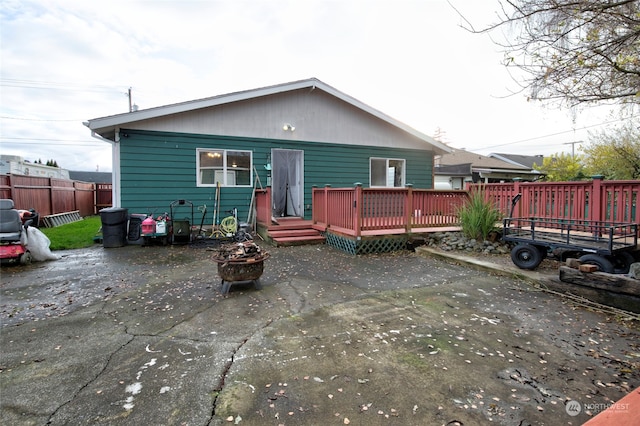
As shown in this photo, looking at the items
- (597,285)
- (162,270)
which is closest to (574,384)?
(597,285)

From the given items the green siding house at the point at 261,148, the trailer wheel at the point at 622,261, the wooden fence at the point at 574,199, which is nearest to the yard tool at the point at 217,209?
the green siding house at the point at 261,148

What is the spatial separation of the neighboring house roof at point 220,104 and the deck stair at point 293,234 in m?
3.64

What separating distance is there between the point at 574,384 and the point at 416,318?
4.53 ft

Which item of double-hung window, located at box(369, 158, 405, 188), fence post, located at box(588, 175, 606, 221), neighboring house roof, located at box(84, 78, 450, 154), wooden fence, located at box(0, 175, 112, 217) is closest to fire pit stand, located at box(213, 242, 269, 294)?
neighboring house roof, located at box(84, 78, 450, 154)

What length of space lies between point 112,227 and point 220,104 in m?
4.14

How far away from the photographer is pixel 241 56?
12.1 meters

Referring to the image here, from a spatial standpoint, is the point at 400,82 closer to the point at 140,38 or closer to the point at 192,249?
the point at 192,249

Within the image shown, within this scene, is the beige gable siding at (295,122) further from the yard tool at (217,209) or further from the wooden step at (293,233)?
the wooden step at (293,233)

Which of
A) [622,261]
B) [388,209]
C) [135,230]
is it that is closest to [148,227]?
[135,230]

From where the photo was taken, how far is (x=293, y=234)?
801 cm

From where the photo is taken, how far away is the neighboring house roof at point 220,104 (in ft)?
24.7

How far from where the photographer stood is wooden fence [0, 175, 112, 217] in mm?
10070

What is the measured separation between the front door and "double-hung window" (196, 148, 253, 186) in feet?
2.77

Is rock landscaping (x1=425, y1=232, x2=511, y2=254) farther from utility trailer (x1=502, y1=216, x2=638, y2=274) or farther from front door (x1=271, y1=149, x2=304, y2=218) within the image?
front door (x1=271, y1=149, x2=304, y2=218)
